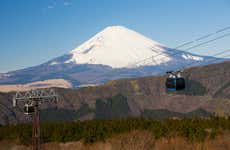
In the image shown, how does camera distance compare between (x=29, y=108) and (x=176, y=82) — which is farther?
(x=29, y=108)

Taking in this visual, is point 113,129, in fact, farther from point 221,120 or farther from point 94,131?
point 221,120

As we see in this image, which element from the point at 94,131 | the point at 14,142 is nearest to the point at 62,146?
the point at 94,131

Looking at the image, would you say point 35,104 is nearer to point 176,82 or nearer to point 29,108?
point 29,108

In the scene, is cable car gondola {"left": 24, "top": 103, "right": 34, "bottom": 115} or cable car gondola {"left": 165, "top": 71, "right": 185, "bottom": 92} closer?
cable car gondola {"left": 165, "top": 71, "right": 185, "bottom": 92}

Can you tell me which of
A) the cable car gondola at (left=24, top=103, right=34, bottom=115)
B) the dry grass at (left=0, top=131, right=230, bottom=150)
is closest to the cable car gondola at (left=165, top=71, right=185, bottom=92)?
the dry grass at (left=0, top=131, right=230, bottom=150)

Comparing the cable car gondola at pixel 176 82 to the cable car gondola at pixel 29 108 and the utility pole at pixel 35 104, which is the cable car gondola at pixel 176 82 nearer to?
the utility pole at pixel 35 104

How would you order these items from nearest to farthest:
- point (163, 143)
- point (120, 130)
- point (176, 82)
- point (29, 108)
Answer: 1. point (176, 82)
2. point (29, 108)
3. point (163, 143)
4. point (120, 130)

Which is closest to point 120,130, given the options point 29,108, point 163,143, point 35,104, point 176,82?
point 163,143

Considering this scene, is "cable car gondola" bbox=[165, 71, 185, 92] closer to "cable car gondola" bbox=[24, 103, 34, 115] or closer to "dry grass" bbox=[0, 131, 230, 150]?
"dry grass" bbox=[0, 131, 230, 150]
